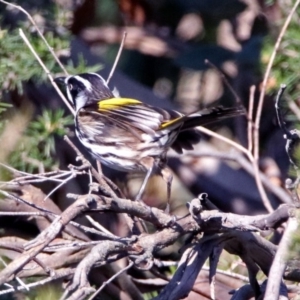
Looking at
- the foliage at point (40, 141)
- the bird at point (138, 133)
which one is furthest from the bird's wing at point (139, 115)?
the foliage at point (40, 141)

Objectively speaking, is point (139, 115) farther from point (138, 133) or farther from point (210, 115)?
point (210, 115)

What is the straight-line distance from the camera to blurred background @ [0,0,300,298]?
128 inches

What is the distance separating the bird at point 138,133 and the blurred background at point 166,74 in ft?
0.63

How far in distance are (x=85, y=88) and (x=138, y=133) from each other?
487 mm

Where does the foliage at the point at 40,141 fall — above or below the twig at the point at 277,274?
below

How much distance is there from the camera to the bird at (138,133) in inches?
114

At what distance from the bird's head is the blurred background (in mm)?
49

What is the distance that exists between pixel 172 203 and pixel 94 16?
120cm

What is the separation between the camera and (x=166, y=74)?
4883 millimetres

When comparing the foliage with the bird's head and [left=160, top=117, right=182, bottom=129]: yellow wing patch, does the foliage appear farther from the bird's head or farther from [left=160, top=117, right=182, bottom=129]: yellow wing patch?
[left=160, top=117, right=182, bottom=129]: yellow wing patch

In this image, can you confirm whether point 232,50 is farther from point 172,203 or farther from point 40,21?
point 40,21

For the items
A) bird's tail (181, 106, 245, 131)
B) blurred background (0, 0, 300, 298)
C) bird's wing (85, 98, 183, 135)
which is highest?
bird's tail (181, 106, 245, 131)

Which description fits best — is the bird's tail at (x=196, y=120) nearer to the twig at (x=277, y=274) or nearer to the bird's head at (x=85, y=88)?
the bird's head at (x=85, y=88)

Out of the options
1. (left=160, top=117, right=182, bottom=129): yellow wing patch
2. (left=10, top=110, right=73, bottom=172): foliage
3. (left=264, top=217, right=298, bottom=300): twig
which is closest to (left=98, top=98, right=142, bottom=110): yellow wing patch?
(left=10, top=110, right=73, bottom=172): foliage
